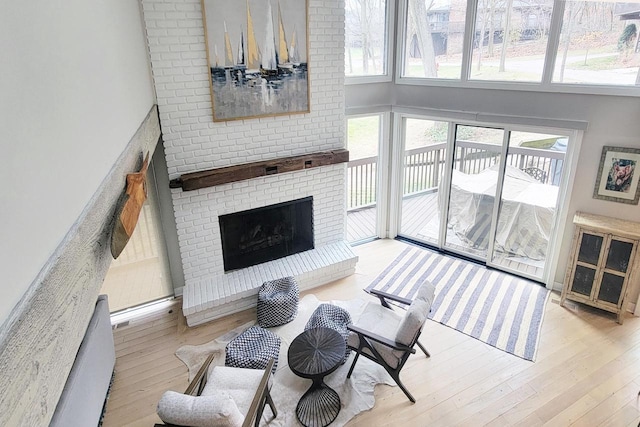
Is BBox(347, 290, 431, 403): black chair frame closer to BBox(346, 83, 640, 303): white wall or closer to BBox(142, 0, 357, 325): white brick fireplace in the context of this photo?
BBox(142, 0, 357, 325): white brick fireplace

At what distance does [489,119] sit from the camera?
4.46m

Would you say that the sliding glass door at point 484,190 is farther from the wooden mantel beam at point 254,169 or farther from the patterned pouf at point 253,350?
the patterned pouf at point 253,350

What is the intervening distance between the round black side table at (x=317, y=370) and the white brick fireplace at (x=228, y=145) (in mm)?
1284

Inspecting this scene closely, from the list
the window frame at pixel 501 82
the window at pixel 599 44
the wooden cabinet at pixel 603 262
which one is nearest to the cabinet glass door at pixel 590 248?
the wooden cabinet at pixel 603 262

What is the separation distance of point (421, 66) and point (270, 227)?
2818mm

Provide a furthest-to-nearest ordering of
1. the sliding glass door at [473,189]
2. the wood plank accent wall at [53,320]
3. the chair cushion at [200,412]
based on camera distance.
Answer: the sliding glass door at [473,189] < the chair cushion at [200,412] < the wood plank accent wall at [53,320]

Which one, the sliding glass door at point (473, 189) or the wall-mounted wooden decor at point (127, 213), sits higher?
the wall-mounted wooden decor at point (127, 213)

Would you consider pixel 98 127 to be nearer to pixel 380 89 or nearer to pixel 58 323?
pixel 58 323

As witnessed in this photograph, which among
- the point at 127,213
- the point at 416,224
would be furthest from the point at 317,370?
the point at 416,224

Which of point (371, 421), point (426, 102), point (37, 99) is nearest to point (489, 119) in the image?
point (426, 102)

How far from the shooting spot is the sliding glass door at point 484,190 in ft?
14.5

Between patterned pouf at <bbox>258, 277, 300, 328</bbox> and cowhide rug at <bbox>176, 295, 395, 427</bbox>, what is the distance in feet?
0.30

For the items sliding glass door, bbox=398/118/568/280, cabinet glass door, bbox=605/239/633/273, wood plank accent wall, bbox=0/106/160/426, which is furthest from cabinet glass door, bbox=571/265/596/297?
wood plank accent wall, bbox=0/106/160/426

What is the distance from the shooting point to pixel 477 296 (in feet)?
14.7
